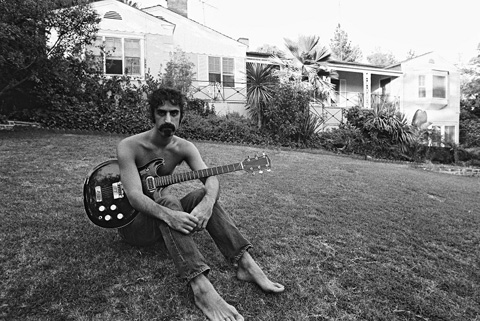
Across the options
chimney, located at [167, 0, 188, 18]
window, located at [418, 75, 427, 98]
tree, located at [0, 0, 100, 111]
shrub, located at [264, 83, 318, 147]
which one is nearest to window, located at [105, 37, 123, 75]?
tree, located at [0, 0, 100, 111]

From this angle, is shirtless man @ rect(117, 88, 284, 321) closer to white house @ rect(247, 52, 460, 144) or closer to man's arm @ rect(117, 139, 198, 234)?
man's arm @ rect(117, 139, 198, 234)

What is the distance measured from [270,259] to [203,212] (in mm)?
965

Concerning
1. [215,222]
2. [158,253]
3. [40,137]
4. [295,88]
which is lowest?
[158,253]

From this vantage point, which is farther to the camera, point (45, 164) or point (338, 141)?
point (338, 141)

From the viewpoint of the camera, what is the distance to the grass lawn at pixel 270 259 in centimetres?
237

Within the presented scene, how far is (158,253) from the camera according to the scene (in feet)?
9.83

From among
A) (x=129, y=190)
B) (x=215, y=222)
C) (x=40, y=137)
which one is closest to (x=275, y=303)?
(x=215, y=222)

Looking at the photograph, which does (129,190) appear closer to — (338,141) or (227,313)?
(227,313)

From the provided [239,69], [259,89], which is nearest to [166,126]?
[259,89]

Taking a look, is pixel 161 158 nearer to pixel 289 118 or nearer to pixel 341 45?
pixel 289 118

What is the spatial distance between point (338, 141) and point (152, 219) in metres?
12.5

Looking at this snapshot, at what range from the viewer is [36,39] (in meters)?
8.88

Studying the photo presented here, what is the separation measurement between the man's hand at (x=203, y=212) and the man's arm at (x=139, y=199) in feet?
0.17

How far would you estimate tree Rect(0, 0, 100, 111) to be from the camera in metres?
8.41
